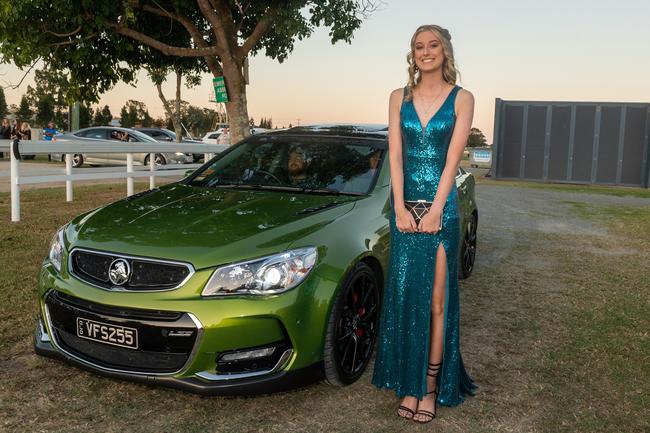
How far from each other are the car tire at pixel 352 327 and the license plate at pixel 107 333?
38.7 inches

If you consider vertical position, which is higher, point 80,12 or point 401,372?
point 80,12

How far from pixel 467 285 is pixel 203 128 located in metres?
94.1

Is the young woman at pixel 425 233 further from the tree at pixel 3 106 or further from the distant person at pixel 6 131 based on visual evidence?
the tree at pixel 3 106

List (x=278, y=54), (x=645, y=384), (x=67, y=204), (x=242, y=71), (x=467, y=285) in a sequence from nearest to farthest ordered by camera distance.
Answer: (x=645, y=384), (x=467, y=285), (x=67, y=204), (x=242, y=71), (x=278, y=54)

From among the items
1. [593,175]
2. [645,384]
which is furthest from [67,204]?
[593,175]

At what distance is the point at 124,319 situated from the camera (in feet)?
9.90

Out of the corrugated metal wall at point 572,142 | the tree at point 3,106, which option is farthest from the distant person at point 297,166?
the tree at point 3,106

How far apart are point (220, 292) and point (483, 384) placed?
5.75 feet

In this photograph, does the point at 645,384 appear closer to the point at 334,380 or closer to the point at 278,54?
the point at 334,380

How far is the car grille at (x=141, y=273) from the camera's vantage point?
3.05 metres

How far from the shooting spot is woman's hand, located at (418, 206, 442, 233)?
3.06 metres

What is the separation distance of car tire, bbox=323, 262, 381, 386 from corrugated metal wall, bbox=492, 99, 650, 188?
25.1 metres

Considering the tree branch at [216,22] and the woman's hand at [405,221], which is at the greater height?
the tree branch at [216,22]

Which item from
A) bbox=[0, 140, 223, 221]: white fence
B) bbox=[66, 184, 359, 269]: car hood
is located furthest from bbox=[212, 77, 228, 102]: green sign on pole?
bbox=[66, 184, 359, 269]: car hood
